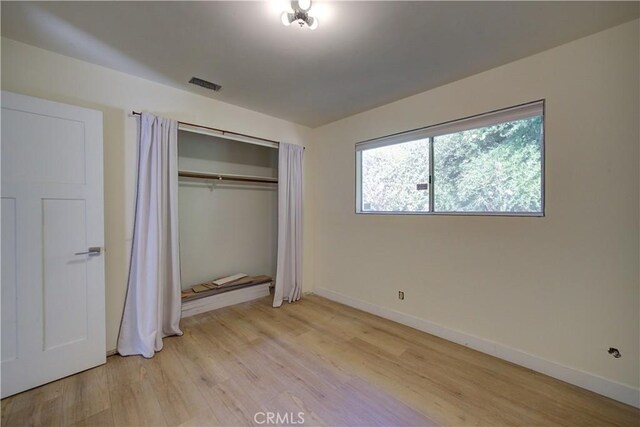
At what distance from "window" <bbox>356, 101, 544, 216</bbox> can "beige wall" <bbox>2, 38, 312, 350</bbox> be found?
231 cm

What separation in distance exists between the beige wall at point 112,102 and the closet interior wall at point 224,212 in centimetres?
79

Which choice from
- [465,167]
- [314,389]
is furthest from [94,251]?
[465,167]

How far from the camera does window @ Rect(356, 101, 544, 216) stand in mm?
2162

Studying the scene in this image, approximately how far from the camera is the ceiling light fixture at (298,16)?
156 cm

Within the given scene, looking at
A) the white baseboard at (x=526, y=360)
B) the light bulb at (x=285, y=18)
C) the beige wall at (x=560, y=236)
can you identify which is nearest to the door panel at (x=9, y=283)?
the light bulb at (x=285, y=18)

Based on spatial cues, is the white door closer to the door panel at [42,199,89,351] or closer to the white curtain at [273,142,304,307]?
the door panel at [42,199,89,351]

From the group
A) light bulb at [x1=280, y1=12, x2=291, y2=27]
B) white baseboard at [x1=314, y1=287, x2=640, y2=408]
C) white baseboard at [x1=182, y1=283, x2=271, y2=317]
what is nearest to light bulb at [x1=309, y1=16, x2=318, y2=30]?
light bulb at [x1=280, y1=12, x2=291, y2=27]

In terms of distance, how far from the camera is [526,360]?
83.6 inches

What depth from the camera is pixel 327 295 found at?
3812 mm

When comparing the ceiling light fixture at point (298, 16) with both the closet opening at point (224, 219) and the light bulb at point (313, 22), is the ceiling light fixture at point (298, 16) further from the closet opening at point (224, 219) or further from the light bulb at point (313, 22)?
the closet opening at point (224, 219)

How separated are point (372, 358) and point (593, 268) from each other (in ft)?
5.82

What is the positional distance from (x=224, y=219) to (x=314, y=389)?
2583 mm

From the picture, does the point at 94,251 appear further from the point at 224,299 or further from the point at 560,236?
the point at 560,236

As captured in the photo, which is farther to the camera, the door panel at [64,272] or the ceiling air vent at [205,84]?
the ceiling air vent at [205,84]
